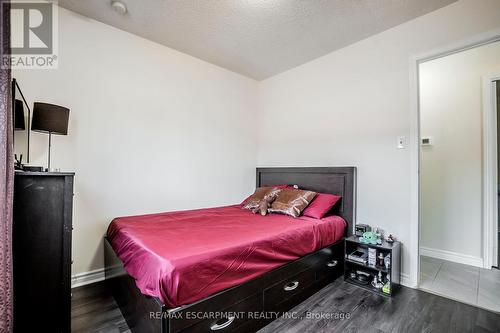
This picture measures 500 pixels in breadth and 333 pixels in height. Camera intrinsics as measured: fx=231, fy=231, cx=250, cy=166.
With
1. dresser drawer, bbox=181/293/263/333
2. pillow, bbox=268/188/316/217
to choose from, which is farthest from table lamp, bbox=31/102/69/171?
pillow, bbox=268/188/316/217

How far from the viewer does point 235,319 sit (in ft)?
4.73

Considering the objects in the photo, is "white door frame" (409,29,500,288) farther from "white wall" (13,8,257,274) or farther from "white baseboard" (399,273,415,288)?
"white wall" (13,8,257,274)

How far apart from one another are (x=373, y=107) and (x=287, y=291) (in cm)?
205

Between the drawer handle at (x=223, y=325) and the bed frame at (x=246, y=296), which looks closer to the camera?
the bed frame at (x=246, y=296)

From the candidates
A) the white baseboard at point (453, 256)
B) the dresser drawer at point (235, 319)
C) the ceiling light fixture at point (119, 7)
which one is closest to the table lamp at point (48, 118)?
the ceiling light fixture at point (119, 7)

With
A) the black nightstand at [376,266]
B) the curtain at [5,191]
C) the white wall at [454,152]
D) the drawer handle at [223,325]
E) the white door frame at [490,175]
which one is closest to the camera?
the curtain at [5,191]

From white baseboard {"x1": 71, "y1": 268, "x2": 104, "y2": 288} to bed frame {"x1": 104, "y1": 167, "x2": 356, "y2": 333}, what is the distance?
0.17m

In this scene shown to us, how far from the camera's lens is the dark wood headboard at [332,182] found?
2.56 metres

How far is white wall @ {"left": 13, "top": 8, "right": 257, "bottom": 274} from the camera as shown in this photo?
2.15m

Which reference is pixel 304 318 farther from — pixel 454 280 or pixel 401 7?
pixel 401 7

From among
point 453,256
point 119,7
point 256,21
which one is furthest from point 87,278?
point 453,256

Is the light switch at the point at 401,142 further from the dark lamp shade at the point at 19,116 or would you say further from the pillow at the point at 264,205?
the dark lamp shade at the point at 19,116

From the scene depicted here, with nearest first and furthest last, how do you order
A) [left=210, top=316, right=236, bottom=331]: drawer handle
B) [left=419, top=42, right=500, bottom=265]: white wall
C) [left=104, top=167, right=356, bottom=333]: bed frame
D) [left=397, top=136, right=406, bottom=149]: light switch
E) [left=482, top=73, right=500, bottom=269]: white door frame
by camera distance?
[left=104, top=167, right=356, bottom=333]: bed frame → [left=210, top=316, right=236, bottom=331]: drawer handle → [left=397, top=136, right=406, bottom=149]: light switch → [left=482, top=73, right=500, bottom=269]: white door frame → [left=419, top=42, right=500, bottom=265]: white wall

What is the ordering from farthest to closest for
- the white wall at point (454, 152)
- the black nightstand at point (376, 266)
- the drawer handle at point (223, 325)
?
the white wall at point (454, 152), the black nightstand at point (376, 266), the drawer handle at point (223, 325)
